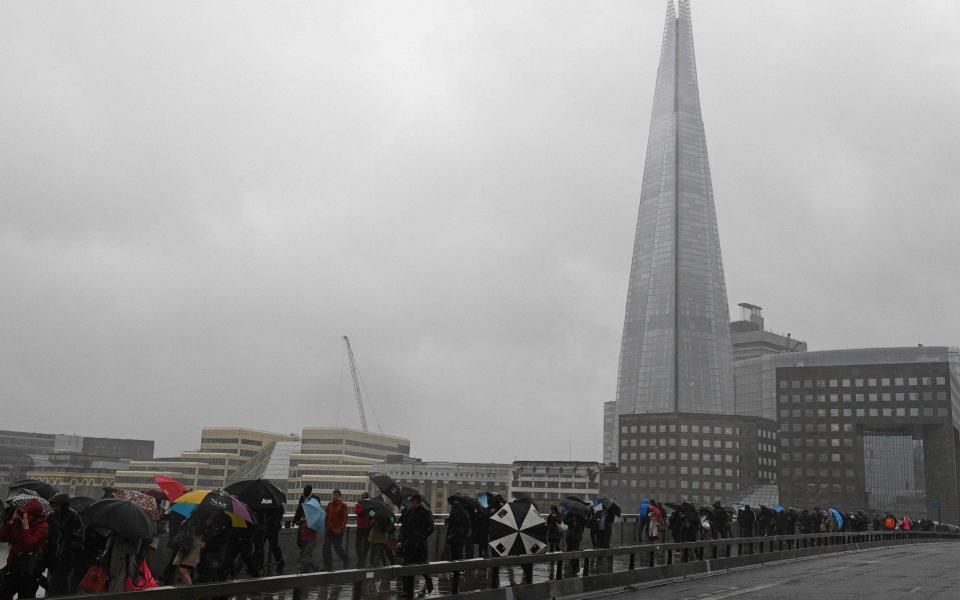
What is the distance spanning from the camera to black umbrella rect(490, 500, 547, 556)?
18.9m

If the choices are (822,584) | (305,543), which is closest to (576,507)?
(822,584)

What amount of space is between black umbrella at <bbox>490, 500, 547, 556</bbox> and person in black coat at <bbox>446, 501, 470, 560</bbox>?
1.82ft

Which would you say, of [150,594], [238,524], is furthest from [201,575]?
[150,594]

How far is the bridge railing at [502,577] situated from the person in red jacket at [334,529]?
6.96ft

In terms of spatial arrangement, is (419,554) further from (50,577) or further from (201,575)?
(50,577)

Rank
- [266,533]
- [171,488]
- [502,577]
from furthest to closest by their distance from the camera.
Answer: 1. [502,577]
2. [171,488]
3. [266,533]

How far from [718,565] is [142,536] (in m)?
21.7

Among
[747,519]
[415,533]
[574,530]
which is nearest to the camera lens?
[415,533]

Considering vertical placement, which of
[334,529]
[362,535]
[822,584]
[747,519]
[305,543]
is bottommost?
[822,584]

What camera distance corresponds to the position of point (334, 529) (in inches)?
780

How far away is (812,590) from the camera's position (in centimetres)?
2100

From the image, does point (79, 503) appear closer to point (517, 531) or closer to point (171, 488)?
point (171, 488)

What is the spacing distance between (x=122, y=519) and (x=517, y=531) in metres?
9.73

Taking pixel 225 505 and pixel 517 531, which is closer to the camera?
pixel 225 505
